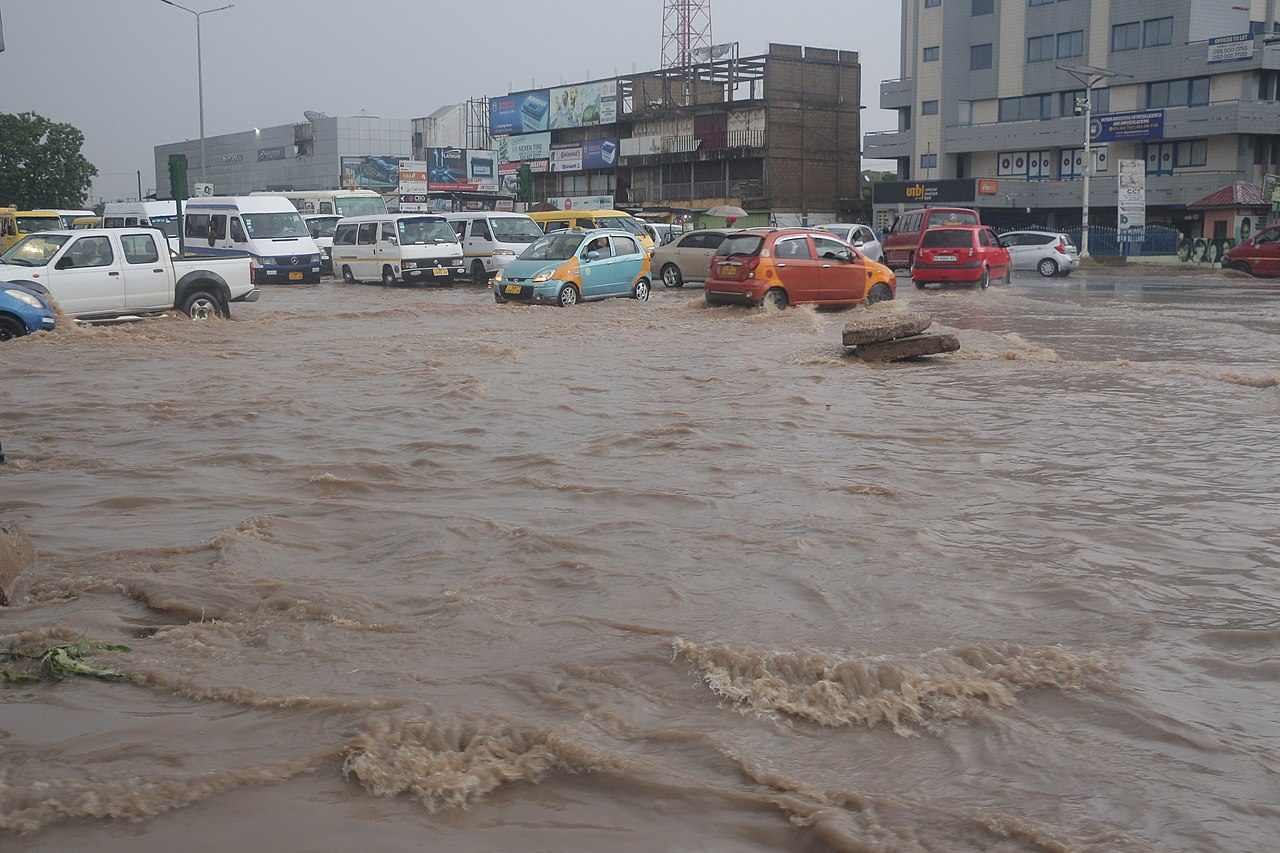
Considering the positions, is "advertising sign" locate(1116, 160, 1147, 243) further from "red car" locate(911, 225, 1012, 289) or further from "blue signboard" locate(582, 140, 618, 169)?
"blue signboard" locate(582, 140, 618, 169)

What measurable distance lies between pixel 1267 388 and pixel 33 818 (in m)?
12.6

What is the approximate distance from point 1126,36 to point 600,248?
39.3 metres

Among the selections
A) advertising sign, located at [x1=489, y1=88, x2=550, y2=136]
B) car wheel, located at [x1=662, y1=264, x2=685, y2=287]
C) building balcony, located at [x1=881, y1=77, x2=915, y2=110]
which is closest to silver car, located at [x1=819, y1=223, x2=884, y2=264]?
car wheel, located at [x1=662, y1=264, x2=685, y2=287]

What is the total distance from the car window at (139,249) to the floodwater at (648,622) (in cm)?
671

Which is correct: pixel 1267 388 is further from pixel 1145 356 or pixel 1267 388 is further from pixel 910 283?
pixel 910 283

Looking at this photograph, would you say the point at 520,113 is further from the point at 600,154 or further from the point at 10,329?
the point at 10,329

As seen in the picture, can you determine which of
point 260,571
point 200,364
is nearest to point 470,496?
point 260,571

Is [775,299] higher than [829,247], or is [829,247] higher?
[829,247]

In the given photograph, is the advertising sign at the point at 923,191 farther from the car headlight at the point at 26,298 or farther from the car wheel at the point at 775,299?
the car headlight at the point at 26,298

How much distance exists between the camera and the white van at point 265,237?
1128 inches

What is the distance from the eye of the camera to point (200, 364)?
49.6 feet

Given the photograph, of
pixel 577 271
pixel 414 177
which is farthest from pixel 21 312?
pixel 414 177

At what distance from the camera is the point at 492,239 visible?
30.2 metres

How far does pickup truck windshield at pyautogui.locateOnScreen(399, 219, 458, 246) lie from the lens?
29.2 meters
